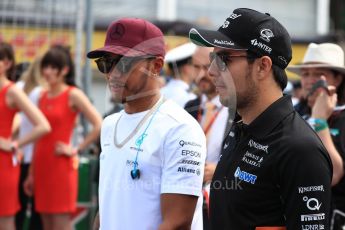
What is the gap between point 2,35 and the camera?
8.90 metres

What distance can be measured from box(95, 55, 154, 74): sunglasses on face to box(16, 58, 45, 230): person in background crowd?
406cm

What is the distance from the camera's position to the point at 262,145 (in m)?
2.82

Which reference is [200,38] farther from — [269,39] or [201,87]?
[201,87]

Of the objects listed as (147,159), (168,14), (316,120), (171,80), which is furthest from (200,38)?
(168,14)

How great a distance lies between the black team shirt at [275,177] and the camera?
266 cm

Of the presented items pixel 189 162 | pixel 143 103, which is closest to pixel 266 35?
pixel 189 162

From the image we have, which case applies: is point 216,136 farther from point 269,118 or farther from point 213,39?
point 269,118

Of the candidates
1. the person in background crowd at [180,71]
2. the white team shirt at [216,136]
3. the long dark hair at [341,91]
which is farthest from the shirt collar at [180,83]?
the long dark hair at [341,91]

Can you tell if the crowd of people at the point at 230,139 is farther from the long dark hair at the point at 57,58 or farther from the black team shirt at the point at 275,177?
the long dark hair at the point at 57,58

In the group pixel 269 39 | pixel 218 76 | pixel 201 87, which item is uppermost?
pixel 269 39

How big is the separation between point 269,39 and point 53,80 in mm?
4646

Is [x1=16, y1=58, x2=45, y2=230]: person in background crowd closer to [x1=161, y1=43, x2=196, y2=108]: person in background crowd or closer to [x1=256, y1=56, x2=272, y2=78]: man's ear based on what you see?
[x1=161, y1=43, x2=196, y2=108]: person in background crowd

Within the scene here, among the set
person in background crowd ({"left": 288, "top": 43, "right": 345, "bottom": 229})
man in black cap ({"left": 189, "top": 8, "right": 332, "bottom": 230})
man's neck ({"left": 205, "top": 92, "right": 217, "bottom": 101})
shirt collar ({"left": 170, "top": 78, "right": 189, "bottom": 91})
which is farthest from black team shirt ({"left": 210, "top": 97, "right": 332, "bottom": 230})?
shirt collar ({"left": 170, "top": 78, "right": 189, "bottom": 91})

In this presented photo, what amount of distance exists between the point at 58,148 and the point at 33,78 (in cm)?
103
